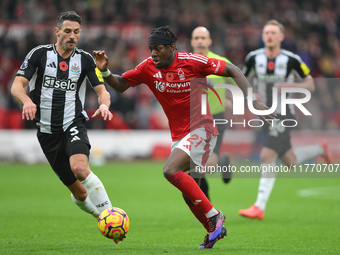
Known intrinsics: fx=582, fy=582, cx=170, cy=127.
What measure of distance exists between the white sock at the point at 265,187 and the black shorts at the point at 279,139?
0.27 m

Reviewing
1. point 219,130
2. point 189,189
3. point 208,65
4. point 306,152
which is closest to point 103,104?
point 208,65

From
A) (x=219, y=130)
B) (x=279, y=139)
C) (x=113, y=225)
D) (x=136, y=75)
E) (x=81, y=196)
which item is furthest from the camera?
(x=279, y=139)

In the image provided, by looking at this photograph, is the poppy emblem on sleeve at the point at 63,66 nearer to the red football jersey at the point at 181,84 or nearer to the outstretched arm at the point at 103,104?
the outstretched arm at the point at 103,104

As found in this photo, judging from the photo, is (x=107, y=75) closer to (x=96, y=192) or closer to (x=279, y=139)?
(x=96, y=192)

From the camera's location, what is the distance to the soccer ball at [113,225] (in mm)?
6129

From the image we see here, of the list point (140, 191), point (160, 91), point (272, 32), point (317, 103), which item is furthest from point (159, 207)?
point (317, 103)

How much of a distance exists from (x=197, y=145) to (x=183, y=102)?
52 centimetres

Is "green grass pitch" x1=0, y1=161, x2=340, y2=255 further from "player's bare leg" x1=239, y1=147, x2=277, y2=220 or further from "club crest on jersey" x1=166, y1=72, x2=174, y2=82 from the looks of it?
"club crest on jersey" x1=166, y1=72, x2=174, y2=82

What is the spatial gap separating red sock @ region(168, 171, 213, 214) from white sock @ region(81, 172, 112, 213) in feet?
2.77

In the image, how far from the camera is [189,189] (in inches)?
247

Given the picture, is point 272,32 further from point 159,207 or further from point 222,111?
point 159,207

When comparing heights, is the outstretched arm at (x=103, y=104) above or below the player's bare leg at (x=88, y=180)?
above

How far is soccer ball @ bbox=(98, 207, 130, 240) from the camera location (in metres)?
6.13

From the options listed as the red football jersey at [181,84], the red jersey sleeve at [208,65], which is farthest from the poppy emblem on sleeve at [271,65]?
the red jersey sleeve at [208,65]
